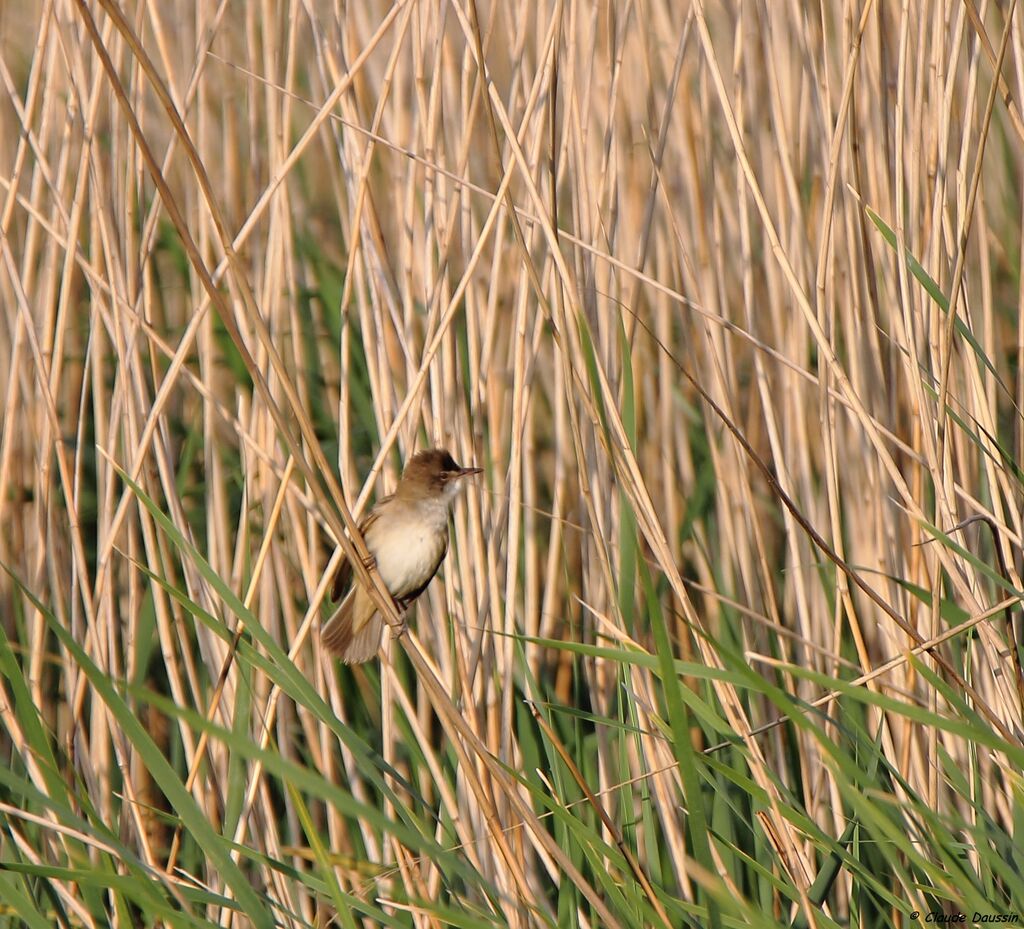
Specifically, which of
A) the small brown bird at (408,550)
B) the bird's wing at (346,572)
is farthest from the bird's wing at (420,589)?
the bird's wing at (346,572)

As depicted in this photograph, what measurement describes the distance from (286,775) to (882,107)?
1.43m

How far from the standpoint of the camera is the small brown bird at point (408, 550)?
77.0 inches

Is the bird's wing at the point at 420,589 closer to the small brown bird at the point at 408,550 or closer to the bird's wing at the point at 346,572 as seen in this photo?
the small brown bird at the point at 408,550

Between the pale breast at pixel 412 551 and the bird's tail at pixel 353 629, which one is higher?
A: the pale breast at pixel 412 551

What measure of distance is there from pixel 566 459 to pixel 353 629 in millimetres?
522

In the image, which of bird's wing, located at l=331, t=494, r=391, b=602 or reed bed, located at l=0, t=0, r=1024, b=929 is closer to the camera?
→ reed bed, located at l=0, t=0, r=1024, b=929

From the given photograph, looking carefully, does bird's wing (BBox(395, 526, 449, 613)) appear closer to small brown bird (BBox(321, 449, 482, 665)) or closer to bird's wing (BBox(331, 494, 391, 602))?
small brown bird (BBox(321, 449, 482, 665))

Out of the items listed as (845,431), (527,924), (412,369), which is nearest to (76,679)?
(412,369)

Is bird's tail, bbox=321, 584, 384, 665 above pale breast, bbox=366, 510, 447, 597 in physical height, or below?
below

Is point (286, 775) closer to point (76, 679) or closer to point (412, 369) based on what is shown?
point (412, 369)

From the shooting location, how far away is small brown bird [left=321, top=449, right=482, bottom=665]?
1.96m

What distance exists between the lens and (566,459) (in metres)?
2.24

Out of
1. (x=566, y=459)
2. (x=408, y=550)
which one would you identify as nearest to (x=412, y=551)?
(x=408, y=550)

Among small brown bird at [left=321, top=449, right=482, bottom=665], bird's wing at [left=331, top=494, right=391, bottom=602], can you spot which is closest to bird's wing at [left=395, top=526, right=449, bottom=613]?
small brown bird at [left=321, top=449, right=482, bottom=665]
